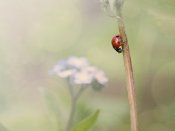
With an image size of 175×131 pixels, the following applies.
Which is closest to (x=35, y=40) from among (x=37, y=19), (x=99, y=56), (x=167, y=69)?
(x=37, y=19)

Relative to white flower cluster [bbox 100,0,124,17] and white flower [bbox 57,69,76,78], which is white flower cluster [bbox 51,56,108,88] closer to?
white flower [bbox 57,69,76,78]

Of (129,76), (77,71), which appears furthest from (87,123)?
(129,76)

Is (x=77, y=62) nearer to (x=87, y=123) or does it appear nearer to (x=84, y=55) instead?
(x=84, y=55)

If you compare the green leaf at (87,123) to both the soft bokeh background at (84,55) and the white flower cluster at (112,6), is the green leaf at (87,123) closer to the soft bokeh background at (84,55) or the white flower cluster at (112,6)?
the soft bokeh background at (84,55)

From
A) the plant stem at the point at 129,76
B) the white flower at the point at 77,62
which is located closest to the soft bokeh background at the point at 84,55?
the white flower at the point at 77,62

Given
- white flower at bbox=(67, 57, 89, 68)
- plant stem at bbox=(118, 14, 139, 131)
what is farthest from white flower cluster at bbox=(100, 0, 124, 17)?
white flower at bbox=(67, 57, 89, 68)

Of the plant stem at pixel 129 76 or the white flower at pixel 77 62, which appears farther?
the white flower at pixel 77 62
